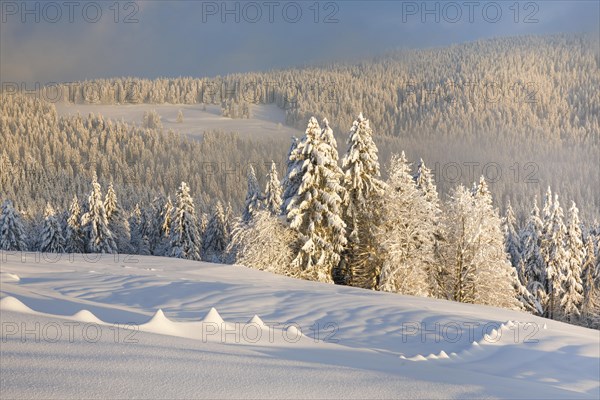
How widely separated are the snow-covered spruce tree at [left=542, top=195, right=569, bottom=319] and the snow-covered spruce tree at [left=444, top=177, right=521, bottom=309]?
53.8 ft

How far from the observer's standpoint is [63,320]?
5.59m

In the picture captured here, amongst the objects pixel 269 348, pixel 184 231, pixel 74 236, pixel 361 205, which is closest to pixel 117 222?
pixel 74 236

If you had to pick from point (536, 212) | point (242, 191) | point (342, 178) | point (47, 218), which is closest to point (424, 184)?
point (342, 178)

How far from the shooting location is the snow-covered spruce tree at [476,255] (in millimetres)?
25953

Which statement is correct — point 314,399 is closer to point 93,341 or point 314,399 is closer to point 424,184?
point 93,341

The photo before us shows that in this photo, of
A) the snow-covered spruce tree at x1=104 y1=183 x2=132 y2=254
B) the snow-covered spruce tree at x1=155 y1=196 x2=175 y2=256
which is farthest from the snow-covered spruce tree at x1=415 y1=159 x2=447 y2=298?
the snow-covered spruce tree at x1=104 y1=183 x2=132 y2=254

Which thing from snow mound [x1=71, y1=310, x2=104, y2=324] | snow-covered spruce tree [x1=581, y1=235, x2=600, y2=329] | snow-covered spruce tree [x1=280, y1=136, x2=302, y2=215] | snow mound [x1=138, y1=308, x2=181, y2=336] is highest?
snow-covered spruce tree [x1=280, y1=136, x2=302, y2=215]

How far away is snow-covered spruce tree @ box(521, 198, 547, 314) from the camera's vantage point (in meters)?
42.8

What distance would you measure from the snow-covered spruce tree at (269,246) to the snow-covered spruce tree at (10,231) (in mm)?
33084

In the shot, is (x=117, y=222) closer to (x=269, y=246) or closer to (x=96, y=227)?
(x=96, y=227)

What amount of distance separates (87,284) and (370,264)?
18.8 m

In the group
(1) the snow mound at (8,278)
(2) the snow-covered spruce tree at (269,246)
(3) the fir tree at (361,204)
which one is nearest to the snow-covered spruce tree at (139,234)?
(2) the snow-covered spruce tree at (269,246)

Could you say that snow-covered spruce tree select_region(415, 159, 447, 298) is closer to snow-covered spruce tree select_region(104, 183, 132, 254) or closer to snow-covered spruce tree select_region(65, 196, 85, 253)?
snow-covered spruce tree select_region(65, 196, 85, 253)

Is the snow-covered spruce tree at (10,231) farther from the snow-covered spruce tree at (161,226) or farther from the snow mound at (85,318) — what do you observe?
the snow mound at (85,318)
